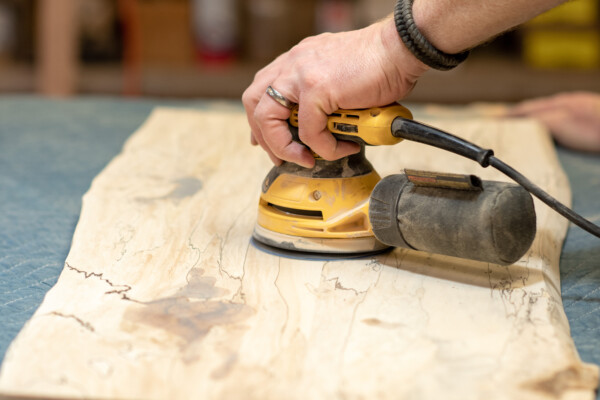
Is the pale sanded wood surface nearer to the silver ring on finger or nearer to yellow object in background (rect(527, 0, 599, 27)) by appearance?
the silver ring on finger

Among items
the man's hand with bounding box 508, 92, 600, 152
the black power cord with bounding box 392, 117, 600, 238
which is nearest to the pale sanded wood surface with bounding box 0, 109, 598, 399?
the black power cord with bounding box 392, 117, 600, 238

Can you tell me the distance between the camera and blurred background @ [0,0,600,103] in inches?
126

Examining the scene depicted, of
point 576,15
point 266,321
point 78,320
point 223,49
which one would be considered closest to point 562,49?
point 576,15

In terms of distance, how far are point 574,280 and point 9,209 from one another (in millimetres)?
961

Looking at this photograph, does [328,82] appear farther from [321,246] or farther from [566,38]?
[566,38]

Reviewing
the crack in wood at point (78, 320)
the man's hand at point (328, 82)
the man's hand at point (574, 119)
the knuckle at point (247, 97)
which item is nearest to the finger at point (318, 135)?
the man's hand at point (328, 82)

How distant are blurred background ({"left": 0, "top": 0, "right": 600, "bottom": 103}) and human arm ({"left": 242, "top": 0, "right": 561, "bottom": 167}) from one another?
7.33 ft

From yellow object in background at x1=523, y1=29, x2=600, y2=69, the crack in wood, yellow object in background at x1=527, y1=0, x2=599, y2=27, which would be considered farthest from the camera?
yellow object in background at x1=523, y1=29, x2=600, y2=69

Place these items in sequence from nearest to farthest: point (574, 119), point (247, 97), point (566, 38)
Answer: point (247, 97) < point (574, 119) < point (566, 38)

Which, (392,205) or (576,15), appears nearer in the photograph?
(392,205)

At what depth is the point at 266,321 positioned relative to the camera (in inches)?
34.3

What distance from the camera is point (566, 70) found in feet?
10.5

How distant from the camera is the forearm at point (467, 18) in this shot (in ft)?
3.07

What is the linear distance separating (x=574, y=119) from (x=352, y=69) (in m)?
1.02
